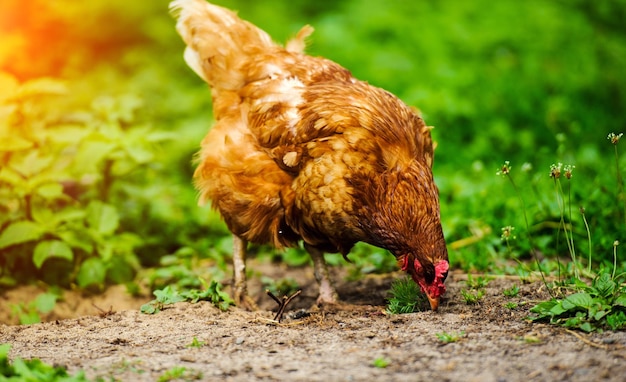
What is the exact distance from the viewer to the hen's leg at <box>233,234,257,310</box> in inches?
190

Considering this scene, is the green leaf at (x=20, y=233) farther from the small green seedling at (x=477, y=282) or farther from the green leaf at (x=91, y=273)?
the small green seedling at (x=477, y=282)

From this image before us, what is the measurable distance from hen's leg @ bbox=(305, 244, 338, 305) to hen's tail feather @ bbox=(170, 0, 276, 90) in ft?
3.93

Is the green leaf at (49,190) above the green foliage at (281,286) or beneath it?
above

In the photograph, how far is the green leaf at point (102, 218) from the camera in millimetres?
5215

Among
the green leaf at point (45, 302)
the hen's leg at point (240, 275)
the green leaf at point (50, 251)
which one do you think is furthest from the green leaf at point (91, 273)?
the hen's leg at point (240, 275)

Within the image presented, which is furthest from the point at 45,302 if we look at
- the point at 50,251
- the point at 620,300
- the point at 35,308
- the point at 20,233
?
the point at 620,300

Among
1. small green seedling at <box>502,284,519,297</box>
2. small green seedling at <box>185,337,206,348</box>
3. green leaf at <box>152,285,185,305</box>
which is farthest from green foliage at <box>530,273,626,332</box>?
green leaf at <box>152,285,185,305</box>

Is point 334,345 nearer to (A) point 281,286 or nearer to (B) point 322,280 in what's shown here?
(B) point 322,280

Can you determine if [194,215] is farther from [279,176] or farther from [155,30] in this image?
[155,30]

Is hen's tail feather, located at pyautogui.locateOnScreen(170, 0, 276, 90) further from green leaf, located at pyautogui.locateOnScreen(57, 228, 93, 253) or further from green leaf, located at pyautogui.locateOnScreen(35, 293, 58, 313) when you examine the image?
green leaf, located at pyautogui.locateOnScreen(35, 293, 58, 313)

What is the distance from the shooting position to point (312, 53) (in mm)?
8961

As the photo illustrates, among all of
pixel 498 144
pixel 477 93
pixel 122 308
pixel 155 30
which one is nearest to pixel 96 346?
pixel 122 308

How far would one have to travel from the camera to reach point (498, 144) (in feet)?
24.1

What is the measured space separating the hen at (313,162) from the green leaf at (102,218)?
0.88 m
